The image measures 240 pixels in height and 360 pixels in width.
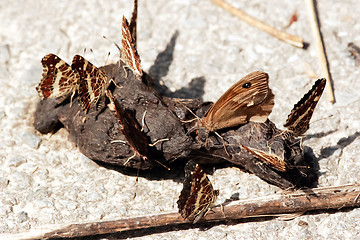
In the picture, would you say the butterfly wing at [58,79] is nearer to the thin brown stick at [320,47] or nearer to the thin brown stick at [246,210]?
the thin brown stick at [246,210]

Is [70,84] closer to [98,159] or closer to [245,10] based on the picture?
[98,159]

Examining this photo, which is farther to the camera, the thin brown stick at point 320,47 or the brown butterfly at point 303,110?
the thin brown stick at point 320,47

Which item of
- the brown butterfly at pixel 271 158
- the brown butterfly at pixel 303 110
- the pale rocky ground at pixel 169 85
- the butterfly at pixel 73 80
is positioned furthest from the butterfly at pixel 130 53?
the brown butterfly at pixel 303 110

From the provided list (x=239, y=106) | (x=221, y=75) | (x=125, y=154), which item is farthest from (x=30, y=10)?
(x=239, y=106)

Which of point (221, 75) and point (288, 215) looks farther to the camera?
point (221, 75)

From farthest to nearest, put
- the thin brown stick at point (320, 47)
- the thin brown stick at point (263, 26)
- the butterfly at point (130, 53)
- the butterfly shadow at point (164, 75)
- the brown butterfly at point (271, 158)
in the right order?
the thin brown stick at point (263, 26), the butterfly shadow at point (164, 75), the thin brown stick at point (320, 47), the butterfly at point (130, 53), the brown butterfly at point (271, 158)
